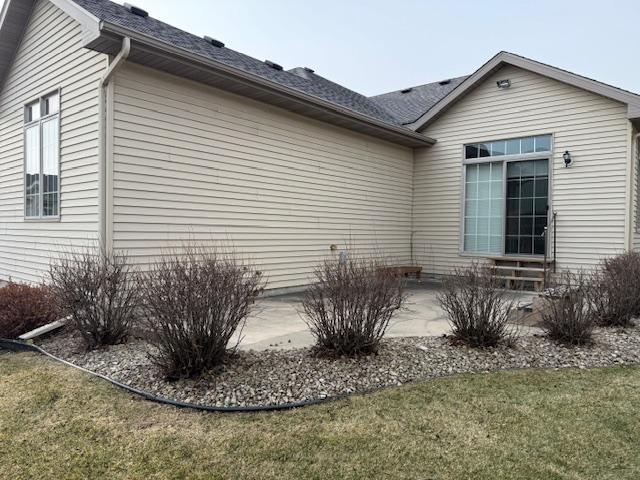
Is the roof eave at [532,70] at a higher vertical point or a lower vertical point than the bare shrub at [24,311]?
higher

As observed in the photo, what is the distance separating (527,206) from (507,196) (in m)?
0.48

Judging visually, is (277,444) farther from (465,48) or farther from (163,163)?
(465,48)

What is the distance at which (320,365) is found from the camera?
4.00 metres

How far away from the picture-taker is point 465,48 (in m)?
21.1

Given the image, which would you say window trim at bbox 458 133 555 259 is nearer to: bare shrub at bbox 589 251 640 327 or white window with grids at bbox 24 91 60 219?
bare shrub at bbox 589 251 640 327

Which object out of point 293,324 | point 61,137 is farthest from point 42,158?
point 293,324

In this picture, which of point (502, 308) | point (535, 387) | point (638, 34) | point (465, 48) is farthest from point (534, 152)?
point (465, 48)

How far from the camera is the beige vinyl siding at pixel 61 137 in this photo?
6.44 meters

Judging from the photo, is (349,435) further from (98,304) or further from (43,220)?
(43,220)

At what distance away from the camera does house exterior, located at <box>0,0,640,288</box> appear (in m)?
6.38

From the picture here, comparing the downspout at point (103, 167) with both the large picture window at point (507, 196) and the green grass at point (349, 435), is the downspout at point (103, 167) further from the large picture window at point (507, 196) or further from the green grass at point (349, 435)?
the large picture window at point (507, 196)

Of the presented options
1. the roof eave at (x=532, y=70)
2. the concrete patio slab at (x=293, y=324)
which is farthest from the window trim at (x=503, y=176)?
the concrete patio slab at (x=293, y=324)

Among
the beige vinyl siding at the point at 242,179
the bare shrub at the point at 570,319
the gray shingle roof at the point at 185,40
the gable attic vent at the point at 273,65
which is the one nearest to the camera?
the bare shrub at the point at 570,319

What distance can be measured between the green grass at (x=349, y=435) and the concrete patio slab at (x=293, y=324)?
1.58m
